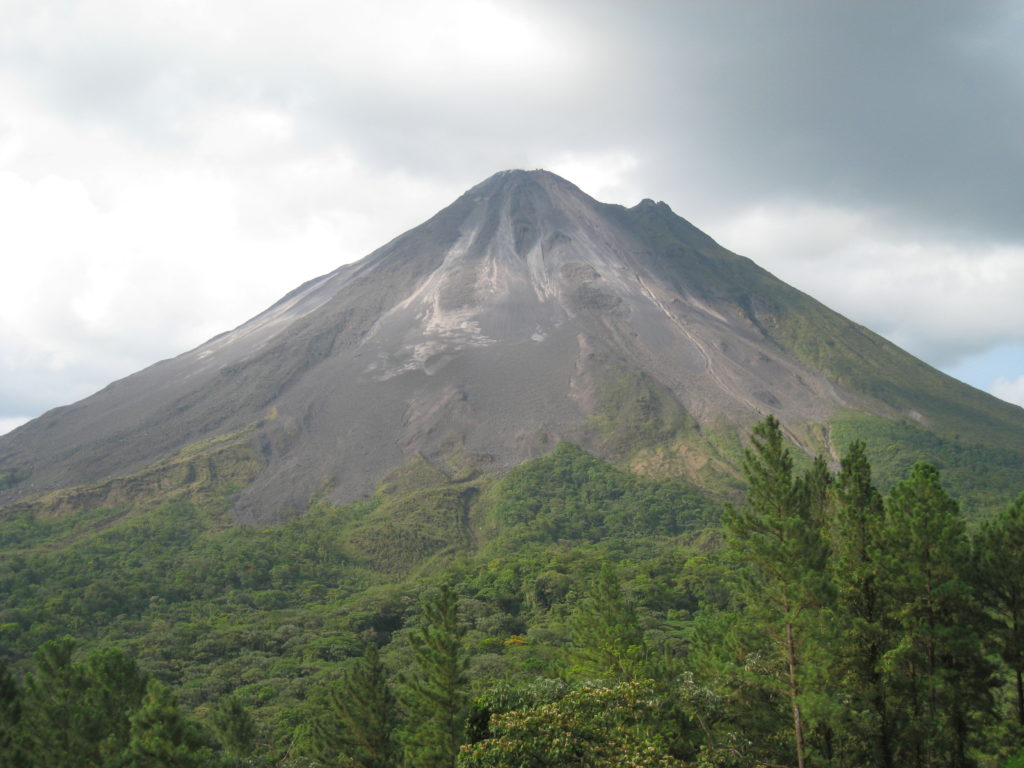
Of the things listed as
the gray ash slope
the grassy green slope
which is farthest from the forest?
the grassy green slope

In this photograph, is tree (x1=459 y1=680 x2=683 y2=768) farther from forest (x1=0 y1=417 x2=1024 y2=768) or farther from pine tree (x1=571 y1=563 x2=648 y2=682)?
pine tree (x1=571 y1=563 x2=648 y2=682)

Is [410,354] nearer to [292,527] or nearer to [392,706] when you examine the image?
[292,527]

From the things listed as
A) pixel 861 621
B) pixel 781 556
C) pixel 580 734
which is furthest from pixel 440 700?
pixel 861 621

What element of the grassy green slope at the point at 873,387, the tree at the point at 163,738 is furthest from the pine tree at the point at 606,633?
the grassy green slope at the point at 873,387

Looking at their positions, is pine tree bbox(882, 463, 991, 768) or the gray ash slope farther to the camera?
the gray ash slope

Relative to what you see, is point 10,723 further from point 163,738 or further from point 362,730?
point 362,730
